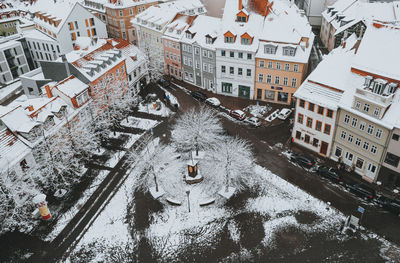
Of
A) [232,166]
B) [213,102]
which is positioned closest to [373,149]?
[232,166]

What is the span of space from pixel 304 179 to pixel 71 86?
148ft

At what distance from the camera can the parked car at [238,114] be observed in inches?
2678

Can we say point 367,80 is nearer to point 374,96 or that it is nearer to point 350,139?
point 374,96

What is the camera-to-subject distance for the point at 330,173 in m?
52.4

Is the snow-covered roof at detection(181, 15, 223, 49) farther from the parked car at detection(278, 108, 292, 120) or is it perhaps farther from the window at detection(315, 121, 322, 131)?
the window at detection(315, 121, 322, 131)

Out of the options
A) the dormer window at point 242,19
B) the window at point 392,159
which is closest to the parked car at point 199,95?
the dormer window at point 242,19

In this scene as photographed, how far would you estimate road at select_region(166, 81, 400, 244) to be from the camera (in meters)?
45.2

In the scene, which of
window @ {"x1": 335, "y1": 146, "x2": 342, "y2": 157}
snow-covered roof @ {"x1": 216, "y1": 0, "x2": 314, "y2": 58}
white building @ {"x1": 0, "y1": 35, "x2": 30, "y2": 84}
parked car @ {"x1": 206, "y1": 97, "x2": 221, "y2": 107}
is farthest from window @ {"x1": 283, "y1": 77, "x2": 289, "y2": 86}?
white building @ {"x1": 0, "y1": 35, "x2": 30, "y2": 84}

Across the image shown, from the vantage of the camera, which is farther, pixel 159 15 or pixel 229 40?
pixel 159 15

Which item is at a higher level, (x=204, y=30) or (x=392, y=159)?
(x=204, y=30)

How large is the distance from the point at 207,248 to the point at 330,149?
1115 inches

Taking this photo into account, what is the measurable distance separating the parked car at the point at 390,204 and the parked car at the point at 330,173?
629 cm

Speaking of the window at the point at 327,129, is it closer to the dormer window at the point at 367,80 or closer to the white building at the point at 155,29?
the dormer window at the point at 367,80

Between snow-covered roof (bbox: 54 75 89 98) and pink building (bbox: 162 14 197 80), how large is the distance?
26350mm
